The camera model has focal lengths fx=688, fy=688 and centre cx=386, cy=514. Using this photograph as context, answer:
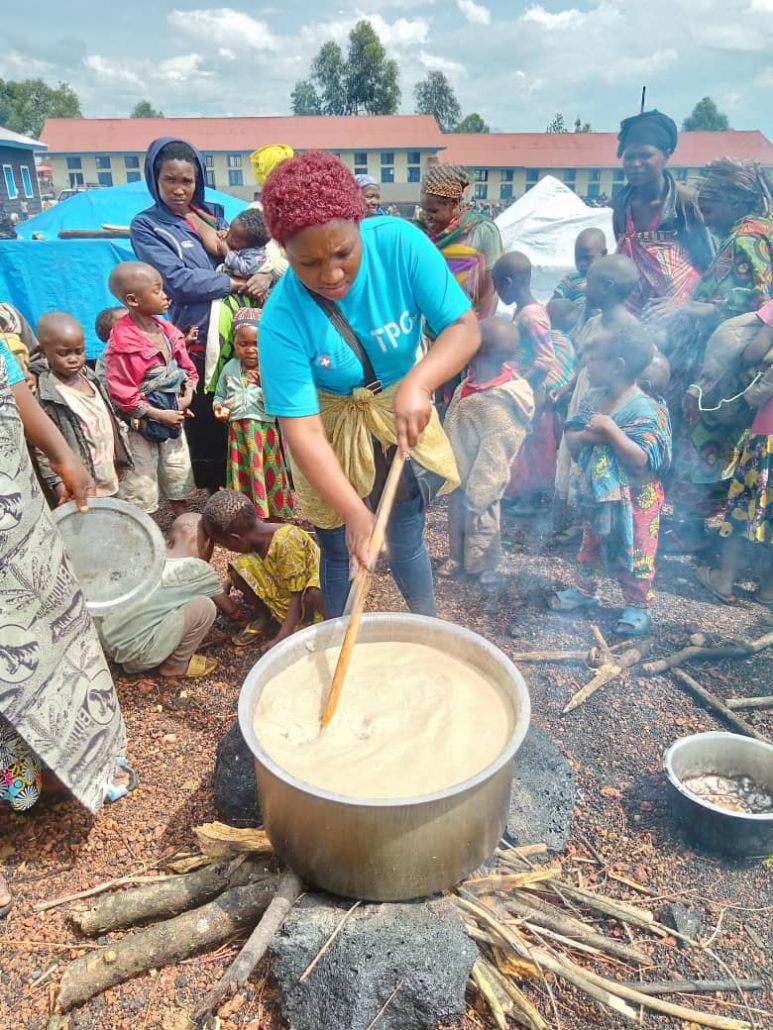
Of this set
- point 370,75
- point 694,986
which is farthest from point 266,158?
point 370,75

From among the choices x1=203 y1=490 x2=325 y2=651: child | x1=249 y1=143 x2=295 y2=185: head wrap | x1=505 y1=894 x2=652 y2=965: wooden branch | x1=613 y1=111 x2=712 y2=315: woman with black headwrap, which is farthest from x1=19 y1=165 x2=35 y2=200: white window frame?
x1=505 y1=894 x2=652 y2=965: wooden branch

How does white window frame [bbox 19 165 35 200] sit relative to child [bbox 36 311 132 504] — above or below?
above

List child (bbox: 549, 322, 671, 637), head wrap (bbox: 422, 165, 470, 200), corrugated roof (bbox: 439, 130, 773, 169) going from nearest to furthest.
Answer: child (bbox: 549, 322, 671, 637) → head wrap (bbox: 422, 165, 470, 200) → corrugated roof (bbox: 439, 130, 773, 169)

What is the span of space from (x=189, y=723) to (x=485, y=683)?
1.57 m

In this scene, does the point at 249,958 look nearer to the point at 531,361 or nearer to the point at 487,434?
the point at 487,434

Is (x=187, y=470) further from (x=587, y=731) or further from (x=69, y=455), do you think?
(x=587, y=731)

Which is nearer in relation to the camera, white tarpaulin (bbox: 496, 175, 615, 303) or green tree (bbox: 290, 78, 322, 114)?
white tarpaulin (bbox: 496, 175, 615, 303)

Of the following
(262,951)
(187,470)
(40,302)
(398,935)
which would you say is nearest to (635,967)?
(398,935)

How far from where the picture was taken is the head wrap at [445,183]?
465 cm

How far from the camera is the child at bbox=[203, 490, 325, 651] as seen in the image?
3523mm

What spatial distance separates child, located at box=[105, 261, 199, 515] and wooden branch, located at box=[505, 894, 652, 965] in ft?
10.3

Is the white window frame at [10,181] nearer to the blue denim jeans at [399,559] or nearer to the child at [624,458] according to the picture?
the child at [624,458]

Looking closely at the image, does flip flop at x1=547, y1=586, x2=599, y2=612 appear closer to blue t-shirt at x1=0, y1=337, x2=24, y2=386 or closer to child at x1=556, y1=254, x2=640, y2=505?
child at x1=556, y1=254, x2=640, y2=505

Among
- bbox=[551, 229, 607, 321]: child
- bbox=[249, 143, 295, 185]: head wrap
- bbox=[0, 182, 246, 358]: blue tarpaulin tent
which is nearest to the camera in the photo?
bbox=[249, 143, 295, 185]: head wrap
